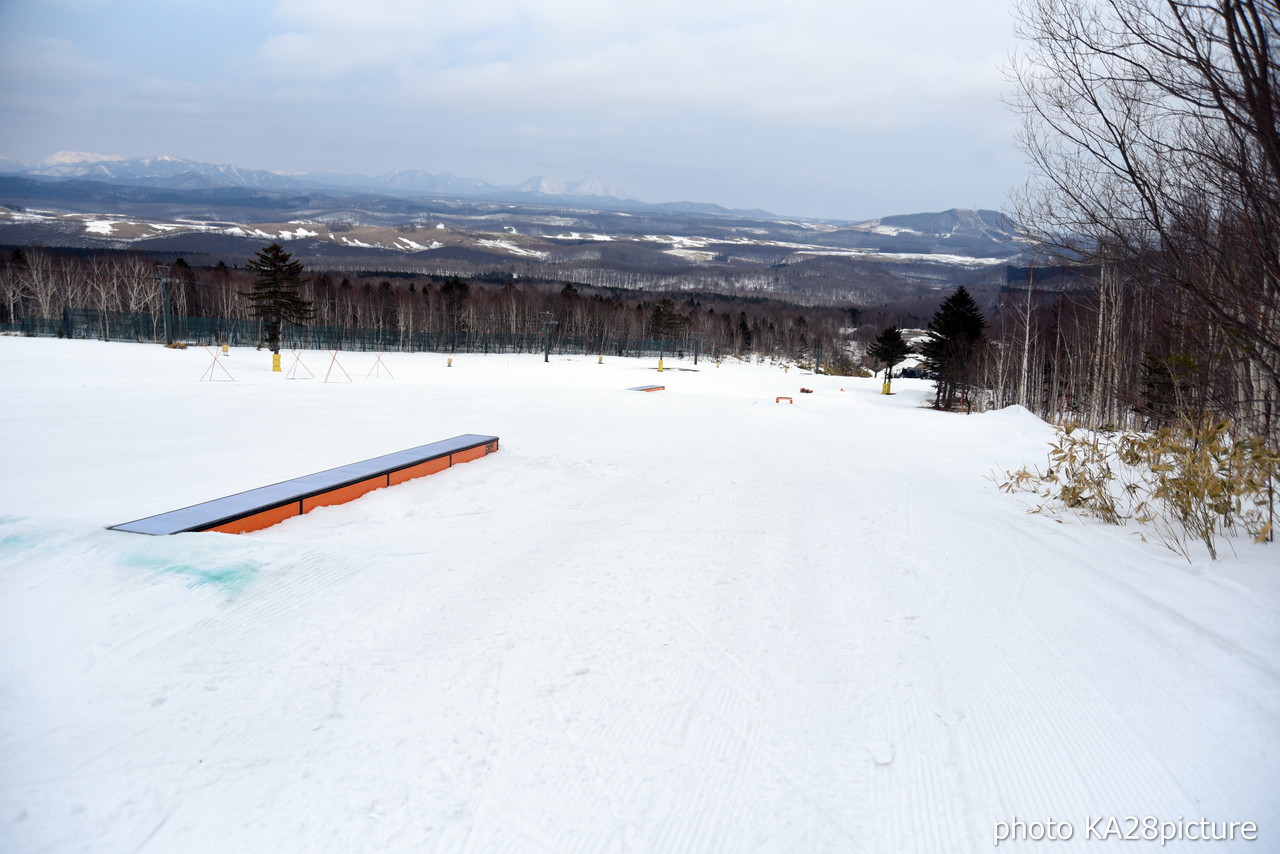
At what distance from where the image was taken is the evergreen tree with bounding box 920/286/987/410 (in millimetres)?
46875

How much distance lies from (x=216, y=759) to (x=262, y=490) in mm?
3383

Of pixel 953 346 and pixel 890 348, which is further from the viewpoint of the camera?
pixel 890 348

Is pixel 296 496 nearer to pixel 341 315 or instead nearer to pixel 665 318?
pixel 665 318

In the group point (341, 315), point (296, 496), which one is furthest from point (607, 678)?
point (341, 315)

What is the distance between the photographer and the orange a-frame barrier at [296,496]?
454 centimetres

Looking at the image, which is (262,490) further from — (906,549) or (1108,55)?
(1108,55)

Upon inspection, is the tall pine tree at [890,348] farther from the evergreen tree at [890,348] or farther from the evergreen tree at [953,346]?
the evergreen tree at [953,346]

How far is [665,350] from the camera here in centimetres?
8338

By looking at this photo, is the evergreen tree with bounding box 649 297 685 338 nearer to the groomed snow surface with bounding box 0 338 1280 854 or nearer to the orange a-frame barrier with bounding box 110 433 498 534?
the orange a-frame barrier with bounding box 110 433 498 534

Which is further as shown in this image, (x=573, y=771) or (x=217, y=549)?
(x=217, y=549)

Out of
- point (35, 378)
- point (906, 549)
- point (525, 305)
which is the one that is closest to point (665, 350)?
point (525, 305)

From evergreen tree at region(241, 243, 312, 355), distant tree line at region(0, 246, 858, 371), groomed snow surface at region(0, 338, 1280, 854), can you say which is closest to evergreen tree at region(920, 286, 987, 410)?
distant tree line at region(0, 246, 858, 371)

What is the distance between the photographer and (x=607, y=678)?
10.6 ft

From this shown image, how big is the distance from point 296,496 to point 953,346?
1926 inches
